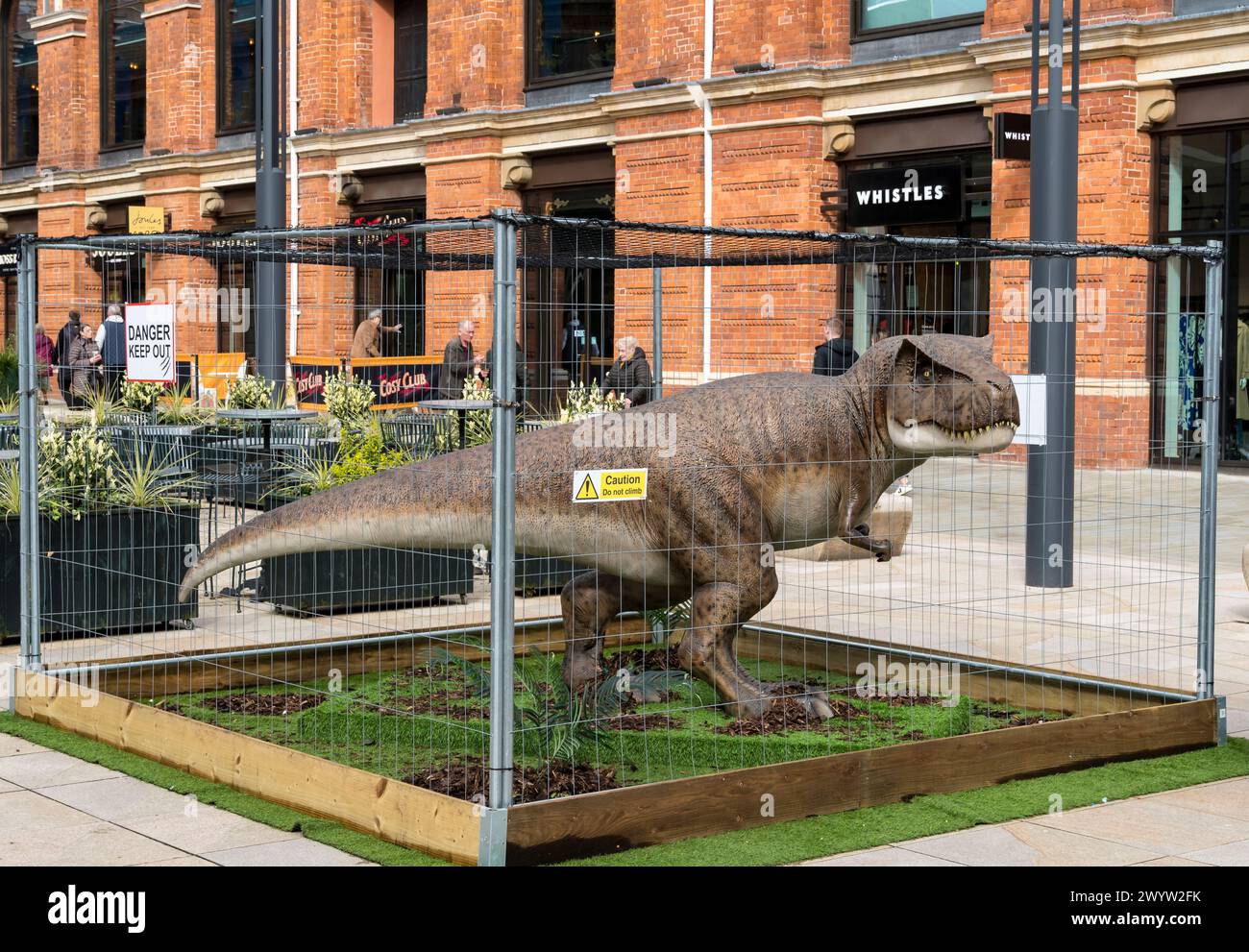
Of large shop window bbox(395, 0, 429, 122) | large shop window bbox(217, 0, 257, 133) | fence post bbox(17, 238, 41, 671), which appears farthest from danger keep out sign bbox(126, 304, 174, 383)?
large shop window bbox(217, 0, 257, 133)

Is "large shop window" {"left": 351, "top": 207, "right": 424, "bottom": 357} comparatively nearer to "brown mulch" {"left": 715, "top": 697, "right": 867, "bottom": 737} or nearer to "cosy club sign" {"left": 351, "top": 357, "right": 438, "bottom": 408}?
"cosy club sign" {"left": 351, "top": 357, "right": 438, "bottom": 408}

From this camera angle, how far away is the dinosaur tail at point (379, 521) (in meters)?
6.68

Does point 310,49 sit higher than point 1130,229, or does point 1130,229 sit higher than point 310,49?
point 310,49

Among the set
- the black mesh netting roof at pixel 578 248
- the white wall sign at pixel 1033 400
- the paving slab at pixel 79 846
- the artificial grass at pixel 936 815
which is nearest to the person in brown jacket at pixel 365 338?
the black mesh netting roof at pixel 578 248

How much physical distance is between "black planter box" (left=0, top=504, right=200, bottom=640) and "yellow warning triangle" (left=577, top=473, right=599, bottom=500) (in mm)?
4254

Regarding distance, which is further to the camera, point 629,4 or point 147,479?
point 629,4

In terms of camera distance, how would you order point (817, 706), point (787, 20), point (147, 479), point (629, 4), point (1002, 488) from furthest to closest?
point (629, 4) < point (787, 20) < point (1002, 488) < point (147, 479) < point (817, 706)

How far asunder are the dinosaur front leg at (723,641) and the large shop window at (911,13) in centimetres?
1538

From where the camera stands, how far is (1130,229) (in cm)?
1895

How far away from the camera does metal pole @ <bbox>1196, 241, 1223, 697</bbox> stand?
7.54 meters

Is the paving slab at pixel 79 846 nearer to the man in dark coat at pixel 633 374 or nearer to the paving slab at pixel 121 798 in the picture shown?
the paving slab at pixel 121 798

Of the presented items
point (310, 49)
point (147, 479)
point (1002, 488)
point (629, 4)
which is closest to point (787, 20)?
point (629, 4)
